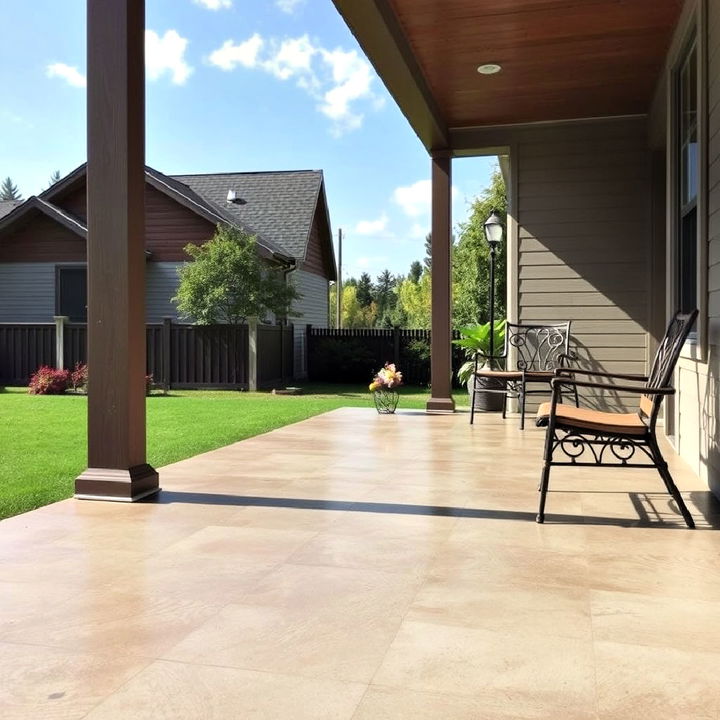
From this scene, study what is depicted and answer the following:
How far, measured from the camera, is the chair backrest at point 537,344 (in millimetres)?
6910

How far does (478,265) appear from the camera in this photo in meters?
15.5

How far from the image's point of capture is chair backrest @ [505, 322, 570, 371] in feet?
22.7

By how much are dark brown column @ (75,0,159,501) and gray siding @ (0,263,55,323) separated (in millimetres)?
11448

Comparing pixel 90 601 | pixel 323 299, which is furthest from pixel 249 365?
pixel 90 601

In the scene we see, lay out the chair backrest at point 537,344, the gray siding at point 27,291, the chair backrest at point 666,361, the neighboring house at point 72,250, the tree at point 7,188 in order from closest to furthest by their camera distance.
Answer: the chair backrest at point 666,361 → the chair backrest at point 537,344 → the neighboring house at point 72,250 → the gray siding at point 27,291 → the tree at point 7,188

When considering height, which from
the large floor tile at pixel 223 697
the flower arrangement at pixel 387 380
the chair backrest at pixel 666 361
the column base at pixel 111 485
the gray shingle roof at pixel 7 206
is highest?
the gray shingle roof at pixel 7 206

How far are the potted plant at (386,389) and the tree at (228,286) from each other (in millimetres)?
4750

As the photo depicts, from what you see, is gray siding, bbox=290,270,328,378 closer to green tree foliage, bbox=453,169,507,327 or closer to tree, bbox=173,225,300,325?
tree, bbox=173,225,300,325

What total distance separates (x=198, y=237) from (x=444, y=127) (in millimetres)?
7768

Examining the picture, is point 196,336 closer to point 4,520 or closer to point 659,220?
point 659,220

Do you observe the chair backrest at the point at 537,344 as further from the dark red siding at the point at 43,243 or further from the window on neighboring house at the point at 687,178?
the dark red siding at the point at 43,243

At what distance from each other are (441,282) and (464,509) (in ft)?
14.3

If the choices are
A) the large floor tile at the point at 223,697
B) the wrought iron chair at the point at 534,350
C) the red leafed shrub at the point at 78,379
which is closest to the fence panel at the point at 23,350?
the red leafed shrub at the point at 78,379

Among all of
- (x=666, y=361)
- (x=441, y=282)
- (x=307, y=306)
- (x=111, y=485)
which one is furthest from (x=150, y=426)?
(x=307, y=306)
